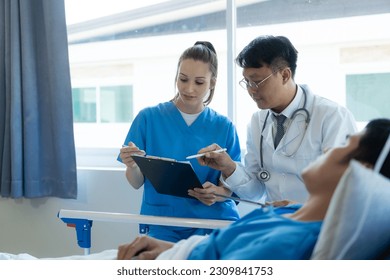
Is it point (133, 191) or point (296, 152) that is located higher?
point (296, 152)

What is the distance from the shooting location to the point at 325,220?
100cm

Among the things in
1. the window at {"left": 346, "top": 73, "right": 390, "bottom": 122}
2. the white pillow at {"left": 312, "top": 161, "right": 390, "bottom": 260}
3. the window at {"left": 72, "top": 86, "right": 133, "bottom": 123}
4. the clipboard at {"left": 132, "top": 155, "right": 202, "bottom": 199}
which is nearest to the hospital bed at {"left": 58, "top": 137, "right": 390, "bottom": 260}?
the white pillow at {"left": 312, "top": 161, "right": 390, "bottom": 260}

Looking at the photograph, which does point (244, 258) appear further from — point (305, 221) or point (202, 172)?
point (202, 172)

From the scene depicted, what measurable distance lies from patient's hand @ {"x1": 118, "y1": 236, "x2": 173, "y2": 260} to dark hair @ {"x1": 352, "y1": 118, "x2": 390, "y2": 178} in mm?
603

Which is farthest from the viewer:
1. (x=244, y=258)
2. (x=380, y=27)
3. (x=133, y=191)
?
(x=133, y=191)

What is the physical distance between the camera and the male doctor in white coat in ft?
5.45

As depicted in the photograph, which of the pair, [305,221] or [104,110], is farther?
[104,110]

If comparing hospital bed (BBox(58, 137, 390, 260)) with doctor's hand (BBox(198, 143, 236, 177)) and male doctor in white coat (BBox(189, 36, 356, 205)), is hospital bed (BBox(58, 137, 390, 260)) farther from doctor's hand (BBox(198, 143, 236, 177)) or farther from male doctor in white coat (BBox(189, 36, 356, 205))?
doctor's hand (BBox(198, 143, 236, 177))

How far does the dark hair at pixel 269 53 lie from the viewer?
1674 mm

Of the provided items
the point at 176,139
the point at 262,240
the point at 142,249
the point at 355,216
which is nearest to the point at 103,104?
the point at 176,139

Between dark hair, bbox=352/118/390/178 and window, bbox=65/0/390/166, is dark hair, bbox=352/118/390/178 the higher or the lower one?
the lower one

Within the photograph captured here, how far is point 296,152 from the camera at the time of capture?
65.8 inches
